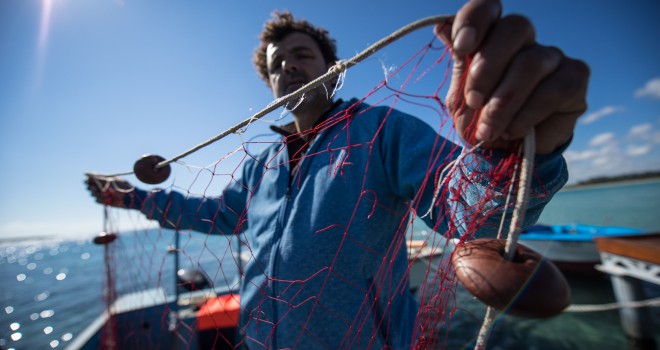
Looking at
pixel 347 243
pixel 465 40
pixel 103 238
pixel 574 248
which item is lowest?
pixel 574 248

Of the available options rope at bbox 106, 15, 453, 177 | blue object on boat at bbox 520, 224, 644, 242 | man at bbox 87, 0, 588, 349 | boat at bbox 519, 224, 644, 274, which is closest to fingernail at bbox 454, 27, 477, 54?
man at bbox 87, 0, 588, 349

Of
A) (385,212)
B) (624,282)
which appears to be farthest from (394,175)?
(624,282)

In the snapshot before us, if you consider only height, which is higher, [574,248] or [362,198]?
[362,198]

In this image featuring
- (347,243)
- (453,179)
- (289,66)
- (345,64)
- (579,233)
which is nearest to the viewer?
(345,64)

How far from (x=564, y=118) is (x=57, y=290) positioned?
2555 centimetres

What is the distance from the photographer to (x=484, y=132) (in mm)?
486

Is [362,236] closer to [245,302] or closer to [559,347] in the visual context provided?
[245,302]

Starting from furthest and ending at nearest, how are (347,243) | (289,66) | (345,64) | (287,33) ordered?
(287,33)
(289,66)
(347,243)
(345,64)

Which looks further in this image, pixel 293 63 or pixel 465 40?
pixel 293 63

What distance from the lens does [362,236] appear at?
1.19m

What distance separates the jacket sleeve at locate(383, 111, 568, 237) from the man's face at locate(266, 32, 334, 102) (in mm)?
759

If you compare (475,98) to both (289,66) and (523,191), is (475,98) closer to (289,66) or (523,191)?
(523,191)

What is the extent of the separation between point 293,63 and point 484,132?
148 cm

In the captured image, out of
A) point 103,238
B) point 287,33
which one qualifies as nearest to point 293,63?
point 287,33
